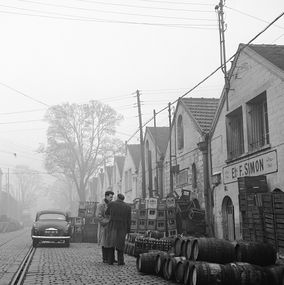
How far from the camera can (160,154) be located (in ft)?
92.0

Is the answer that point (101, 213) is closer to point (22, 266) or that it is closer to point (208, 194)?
point (22, 266)

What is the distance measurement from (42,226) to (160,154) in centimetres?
1002

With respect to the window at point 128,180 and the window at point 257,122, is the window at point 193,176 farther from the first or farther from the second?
the window at point 128,180

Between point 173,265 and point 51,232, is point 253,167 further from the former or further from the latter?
point 51,232

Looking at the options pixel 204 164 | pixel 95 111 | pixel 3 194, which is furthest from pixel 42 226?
pixel 3 194

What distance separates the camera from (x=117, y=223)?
11.4 metres

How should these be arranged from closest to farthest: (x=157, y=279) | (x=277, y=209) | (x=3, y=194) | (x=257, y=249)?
(x=257, y=249) → (x=157, y=279) → (x=277, y=209) → (x=3, y=194)

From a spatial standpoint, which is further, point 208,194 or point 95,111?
point 95,111

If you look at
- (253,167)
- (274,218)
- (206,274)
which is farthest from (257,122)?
(206,274)

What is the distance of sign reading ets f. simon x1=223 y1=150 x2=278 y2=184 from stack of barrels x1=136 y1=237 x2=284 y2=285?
19.4ft

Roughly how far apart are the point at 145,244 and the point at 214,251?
16.7 feet

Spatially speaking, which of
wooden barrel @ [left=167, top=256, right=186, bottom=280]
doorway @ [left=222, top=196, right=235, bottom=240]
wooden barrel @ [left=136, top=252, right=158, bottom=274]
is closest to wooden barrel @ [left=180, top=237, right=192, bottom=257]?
wooden barrel @ [left=167, top=256, right=186, bottom=280]

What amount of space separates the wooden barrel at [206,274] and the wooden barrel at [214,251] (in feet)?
1.61

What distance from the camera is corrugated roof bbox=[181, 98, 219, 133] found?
21.8 meters
